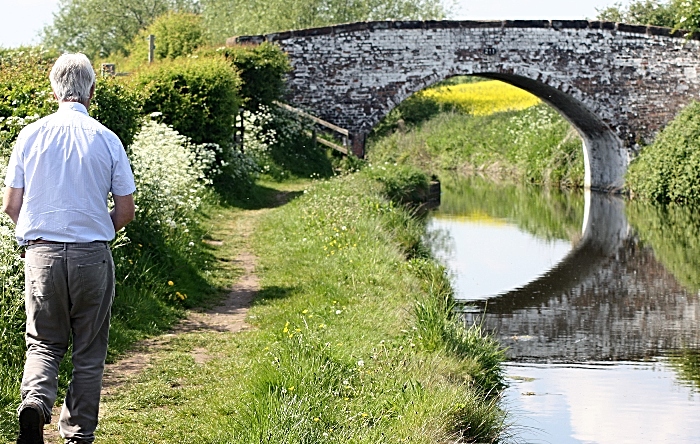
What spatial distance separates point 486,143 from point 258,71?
1532 cm

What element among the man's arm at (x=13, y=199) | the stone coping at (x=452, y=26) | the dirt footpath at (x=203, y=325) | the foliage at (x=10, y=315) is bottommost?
the dirt footpath at (x=203, y=325)

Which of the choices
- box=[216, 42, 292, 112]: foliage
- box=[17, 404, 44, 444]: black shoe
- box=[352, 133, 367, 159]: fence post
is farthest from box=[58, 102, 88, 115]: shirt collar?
box=[352, 133, 367, 159]: fence post

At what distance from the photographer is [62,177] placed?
417 cm

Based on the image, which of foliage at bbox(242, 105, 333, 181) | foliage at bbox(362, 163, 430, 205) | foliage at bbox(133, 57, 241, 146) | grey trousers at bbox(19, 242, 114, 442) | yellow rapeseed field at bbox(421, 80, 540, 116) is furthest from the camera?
yellow rapeseed field at bbox(421, 80, 540, 116)

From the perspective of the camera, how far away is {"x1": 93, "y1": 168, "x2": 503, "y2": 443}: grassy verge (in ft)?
16.4

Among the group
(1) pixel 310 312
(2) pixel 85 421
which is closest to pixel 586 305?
(1) pixel 310 312

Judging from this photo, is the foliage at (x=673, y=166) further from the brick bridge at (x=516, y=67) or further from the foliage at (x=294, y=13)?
the foliage at (x=294, y=13)

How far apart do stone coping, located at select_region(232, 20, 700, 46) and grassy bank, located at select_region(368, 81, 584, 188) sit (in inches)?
177

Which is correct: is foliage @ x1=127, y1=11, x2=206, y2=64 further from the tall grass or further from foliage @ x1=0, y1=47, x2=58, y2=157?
foliage @ x1=0, y1=47, x2=58, y2=157

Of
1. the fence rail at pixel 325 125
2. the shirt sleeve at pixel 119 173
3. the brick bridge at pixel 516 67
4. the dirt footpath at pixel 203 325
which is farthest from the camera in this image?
the brick bridge at pixel 516 67

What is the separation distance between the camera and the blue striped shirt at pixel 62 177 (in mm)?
4168

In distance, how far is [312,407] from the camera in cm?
508

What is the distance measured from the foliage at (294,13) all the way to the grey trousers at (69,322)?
27688mm

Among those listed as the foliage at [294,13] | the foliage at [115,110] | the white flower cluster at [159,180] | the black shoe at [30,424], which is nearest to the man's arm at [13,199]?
the black shoe at [30,424]
